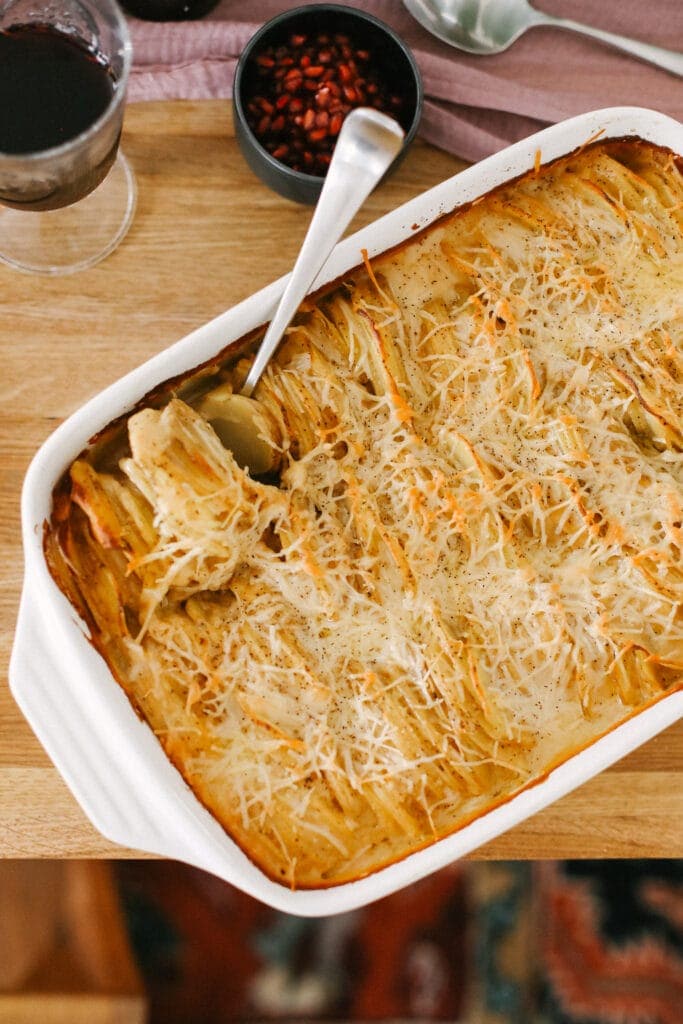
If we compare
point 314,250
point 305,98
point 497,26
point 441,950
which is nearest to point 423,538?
point 314,250

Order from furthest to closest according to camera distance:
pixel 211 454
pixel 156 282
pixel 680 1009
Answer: pixel 680 1009, pixel 156 282, pixel 211 454

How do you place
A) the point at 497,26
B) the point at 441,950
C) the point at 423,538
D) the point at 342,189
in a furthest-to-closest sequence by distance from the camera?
the point at 441,950 → the point at 497,26 → the point at 423,538 → the point at 342,189

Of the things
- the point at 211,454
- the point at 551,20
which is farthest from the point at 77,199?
the point at 551,20

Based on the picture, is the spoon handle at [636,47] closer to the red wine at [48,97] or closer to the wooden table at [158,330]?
the wooden table at [158,330]

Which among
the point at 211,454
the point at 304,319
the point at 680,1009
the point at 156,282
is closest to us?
the point at 211,454

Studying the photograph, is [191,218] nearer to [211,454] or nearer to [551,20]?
[211,454]

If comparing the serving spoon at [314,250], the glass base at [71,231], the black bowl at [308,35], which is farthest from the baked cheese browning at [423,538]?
the glass base at [71,231]

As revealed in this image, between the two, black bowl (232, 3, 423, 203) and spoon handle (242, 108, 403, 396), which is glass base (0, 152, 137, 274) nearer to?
black bowl (232, 3, 423, 203)

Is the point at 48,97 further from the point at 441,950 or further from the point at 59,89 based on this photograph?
the point at 441,950
